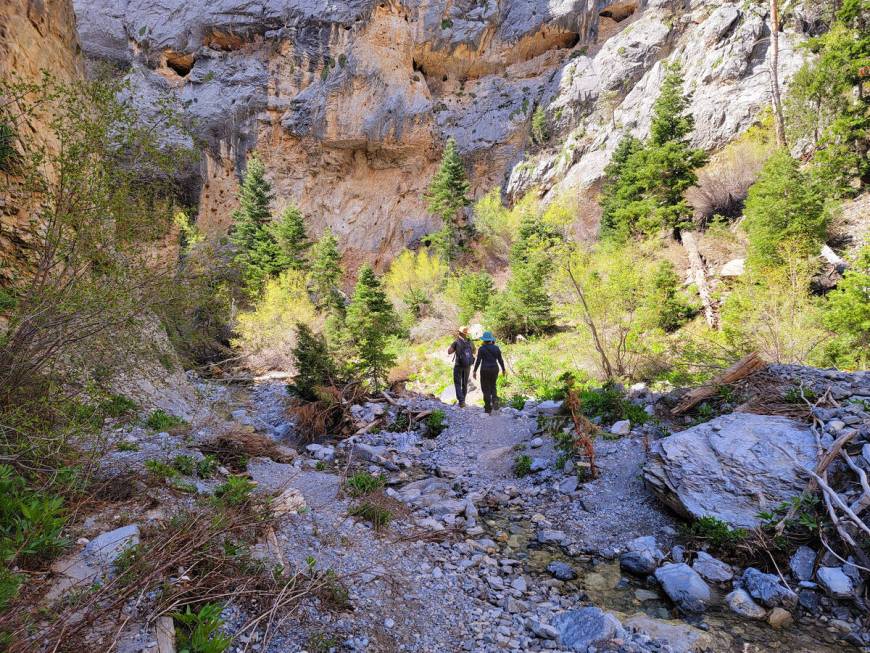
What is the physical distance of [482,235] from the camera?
3422cm

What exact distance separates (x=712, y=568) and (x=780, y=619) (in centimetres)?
59

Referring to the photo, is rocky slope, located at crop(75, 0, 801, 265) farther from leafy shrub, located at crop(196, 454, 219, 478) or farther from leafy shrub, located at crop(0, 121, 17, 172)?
leafy shrub, located at crop(196, 454, 219, 478)

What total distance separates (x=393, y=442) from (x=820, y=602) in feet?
20.2

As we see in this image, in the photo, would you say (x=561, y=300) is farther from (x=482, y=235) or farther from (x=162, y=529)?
(x=482, y=235)

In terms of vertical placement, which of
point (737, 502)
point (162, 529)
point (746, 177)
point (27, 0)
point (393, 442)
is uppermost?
point (27, 0)

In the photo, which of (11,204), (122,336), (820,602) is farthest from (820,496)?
(11,204)

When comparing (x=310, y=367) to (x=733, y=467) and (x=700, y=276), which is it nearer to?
(x=733, y=467)

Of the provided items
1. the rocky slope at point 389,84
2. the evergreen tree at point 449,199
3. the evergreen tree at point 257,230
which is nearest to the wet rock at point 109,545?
the evergreen tree at point 257,230

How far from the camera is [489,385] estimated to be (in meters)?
8.29

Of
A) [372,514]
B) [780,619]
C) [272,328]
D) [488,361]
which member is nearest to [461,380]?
[488,361]

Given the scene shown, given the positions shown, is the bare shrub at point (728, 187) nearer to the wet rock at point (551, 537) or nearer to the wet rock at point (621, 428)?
the wet rock at point (621, 428)

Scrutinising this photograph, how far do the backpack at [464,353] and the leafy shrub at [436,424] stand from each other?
4.15 feet

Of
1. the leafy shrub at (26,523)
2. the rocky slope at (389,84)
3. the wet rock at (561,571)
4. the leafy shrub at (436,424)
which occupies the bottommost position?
the leafy shrub at (436,424)

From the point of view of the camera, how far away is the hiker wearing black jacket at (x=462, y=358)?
8.54m
